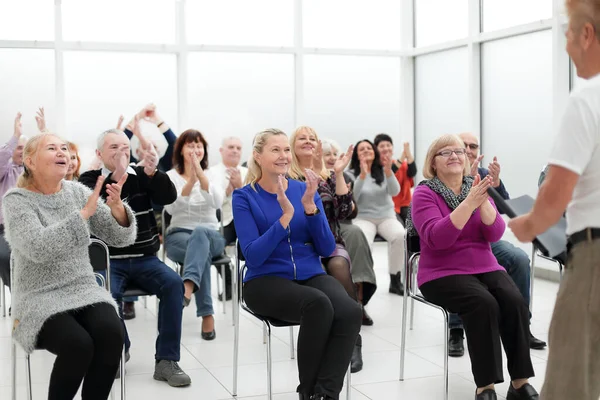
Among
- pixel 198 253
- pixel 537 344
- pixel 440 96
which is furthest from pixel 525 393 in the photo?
pixel 440 96

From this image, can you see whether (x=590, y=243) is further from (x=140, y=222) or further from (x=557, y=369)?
(x=140, y=222)

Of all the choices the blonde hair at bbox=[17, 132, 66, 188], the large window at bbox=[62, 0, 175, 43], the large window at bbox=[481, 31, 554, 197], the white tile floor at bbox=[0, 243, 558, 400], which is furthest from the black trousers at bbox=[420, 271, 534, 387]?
the large window at bbox=[62, 0, 175, 43]

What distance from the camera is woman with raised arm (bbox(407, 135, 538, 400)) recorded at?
10.0ft

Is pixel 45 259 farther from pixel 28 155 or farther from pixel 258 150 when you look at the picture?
pixel 258 150

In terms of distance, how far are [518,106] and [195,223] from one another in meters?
3.53

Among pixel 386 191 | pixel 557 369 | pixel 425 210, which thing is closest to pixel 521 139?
pixel 386 191

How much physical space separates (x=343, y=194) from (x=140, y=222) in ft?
3.66

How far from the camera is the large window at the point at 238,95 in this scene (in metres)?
8.02

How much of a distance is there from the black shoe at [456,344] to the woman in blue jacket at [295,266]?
1080mm

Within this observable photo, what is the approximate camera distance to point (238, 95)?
8.16m

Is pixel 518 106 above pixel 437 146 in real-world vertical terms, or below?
above

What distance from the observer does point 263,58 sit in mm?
8195

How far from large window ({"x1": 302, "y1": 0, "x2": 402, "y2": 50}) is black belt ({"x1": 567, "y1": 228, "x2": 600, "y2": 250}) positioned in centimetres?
673

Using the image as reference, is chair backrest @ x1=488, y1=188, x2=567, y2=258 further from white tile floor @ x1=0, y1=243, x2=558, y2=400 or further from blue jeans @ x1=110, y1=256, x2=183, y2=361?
blue jeans @ x1=110, y1=256, x2=183, y2=361
